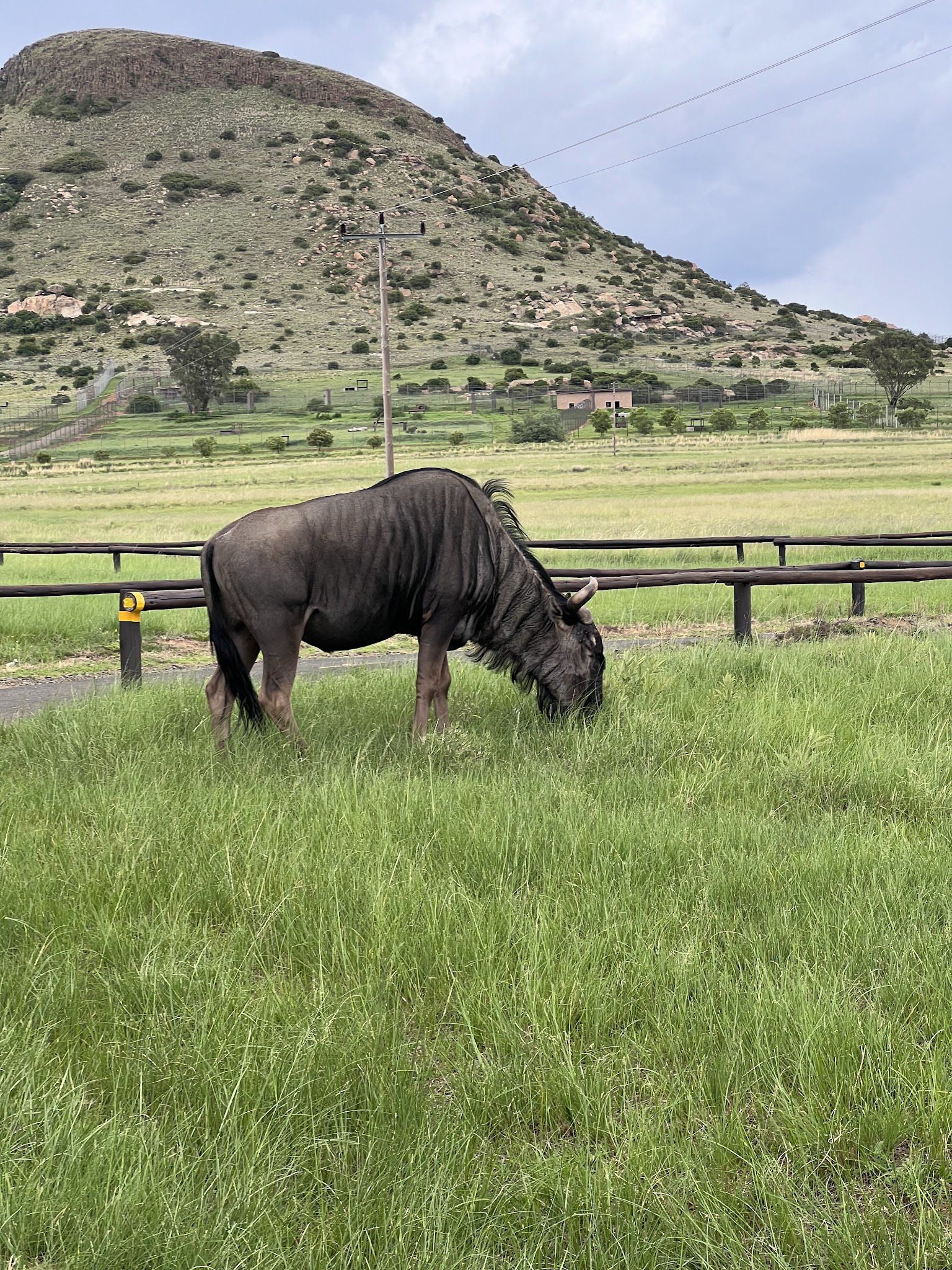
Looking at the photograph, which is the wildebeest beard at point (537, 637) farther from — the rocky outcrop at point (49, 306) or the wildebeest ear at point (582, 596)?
the rocky outcrop at point (49, 306)

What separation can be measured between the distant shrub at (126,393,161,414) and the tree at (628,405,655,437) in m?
39.2

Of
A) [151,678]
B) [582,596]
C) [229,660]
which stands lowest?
[151,678]

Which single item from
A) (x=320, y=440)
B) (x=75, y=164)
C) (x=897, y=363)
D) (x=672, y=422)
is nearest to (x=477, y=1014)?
(x=320, y=440)

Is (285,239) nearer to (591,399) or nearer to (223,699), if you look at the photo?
(591,399)

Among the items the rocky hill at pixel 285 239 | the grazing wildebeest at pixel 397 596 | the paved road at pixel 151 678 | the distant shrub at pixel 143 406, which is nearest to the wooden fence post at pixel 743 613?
the paved road at pixel 151 678

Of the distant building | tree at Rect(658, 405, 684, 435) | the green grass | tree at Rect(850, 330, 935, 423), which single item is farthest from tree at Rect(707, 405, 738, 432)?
the green grass

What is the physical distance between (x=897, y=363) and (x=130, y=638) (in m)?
87.4

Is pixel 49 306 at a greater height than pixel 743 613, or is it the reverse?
pixel 49 306

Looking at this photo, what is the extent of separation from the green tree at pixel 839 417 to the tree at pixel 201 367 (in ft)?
154

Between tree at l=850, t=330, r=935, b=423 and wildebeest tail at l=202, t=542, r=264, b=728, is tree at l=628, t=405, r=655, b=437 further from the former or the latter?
wildebeest tail at l=202, t=542, r=264, b=728

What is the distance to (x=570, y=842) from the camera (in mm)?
4328

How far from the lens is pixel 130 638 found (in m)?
9.03

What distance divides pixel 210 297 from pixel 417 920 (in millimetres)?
122850

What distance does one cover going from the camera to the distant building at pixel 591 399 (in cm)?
8469
